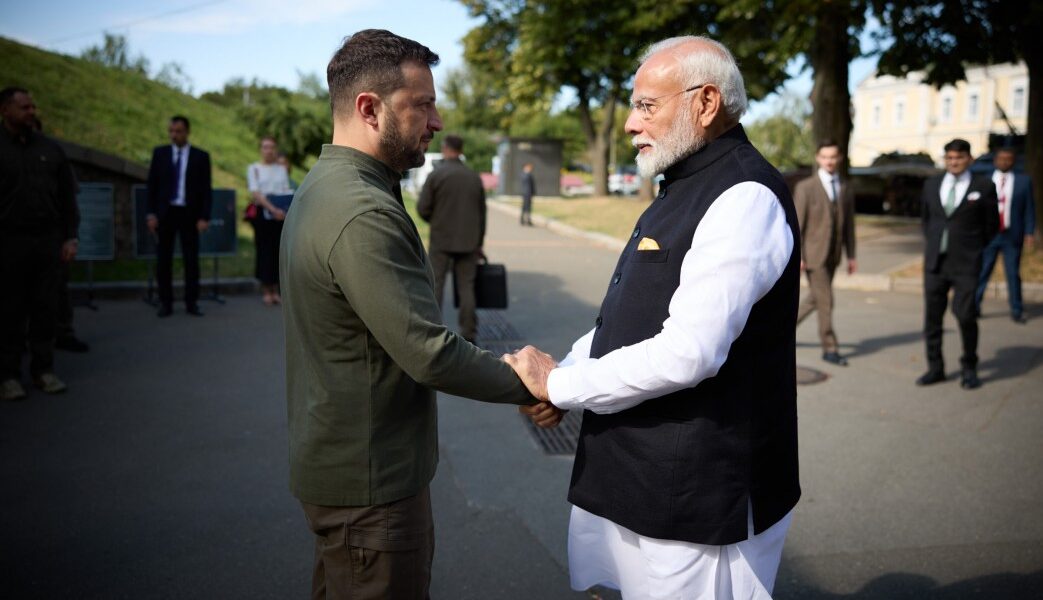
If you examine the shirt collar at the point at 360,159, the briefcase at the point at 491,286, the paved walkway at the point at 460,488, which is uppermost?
the shirt collar at the point at 360,159

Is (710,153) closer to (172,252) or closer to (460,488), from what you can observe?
(460,488)

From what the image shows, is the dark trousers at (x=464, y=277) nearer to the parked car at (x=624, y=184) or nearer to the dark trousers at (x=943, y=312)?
the dark trousers at (x=943, y=312)

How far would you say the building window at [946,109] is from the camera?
60603 mm

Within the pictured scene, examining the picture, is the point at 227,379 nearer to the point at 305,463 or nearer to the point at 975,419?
the point at 305,463

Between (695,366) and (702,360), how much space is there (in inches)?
0.9

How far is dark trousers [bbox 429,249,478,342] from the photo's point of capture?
888cm

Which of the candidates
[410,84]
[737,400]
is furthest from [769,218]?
[410,84]

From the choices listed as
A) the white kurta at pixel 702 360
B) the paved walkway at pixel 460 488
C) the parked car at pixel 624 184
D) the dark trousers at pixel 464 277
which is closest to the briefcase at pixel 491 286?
the dark trousers at pixel 464 277

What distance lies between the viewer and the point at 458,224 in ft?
28.8

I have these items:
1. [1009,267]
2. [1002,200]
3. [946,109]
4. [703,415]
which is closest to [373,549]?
[703,415]

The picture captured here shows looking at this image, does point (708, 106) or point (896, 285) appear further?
point (896, 285)

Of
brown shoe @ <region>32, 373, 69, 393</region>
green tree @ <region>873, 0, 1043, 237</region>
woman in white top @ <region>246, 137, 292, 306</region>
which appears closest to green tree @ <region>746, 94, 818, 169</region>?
green tree @ <region>873, 0, 1043, 237</region>

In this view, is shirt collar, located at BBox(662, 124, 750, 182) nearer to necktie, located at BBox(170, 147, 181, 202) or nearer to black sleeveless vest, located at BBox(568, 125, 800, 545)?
black sleeveless vest, located at BBox(568, 125, 800, 545)

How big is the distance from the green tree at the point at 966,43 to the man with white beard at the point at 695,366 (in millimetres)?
14837
